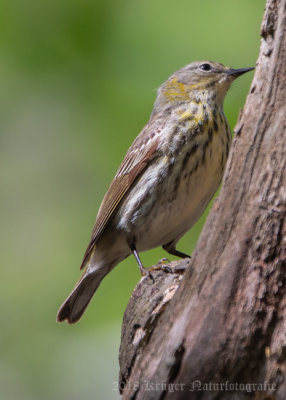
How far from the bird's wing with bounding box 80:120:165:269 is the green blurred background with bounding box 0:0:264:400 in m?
0.14

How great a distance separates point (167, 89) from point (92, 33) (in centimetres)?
89

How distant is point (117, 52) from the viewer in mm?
4641

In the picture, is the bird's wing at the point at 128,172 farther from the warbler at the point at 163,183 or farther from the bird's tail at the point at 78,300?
the bird's tail at the point at 78,300

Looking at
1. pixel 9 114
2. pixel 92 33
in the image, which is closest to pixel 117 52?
pixel 92 33

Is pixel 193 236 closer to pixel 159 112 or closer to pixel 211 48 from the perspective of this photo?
pixel 159 112

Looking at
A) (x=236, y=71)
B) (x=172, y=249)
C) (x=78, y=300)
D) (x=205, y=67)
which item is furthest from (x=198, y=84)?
(x=78, y=300)

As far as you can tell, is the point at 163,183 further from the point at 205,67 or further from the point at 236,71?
the point at 205,67

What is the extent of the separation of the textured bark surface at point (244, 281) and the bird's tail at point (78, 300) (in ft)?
5.88

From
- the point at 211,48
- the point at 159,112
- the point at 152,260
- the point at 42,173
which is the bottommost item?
the point at 152,260

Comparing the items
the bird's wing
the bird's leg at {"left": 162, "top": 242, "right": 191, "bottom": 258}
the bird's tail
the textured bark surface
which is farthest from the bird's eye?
the textured bark surface

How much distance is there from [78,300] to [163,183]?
0.95 metres

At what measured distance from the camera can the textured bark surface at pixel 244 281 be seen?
9.31 feet

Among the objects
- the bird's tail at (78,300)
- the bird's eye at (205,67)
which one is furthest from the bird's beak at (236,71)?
the bird's tail at (78,300)

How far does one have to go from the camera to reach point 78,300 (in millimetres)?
4824
